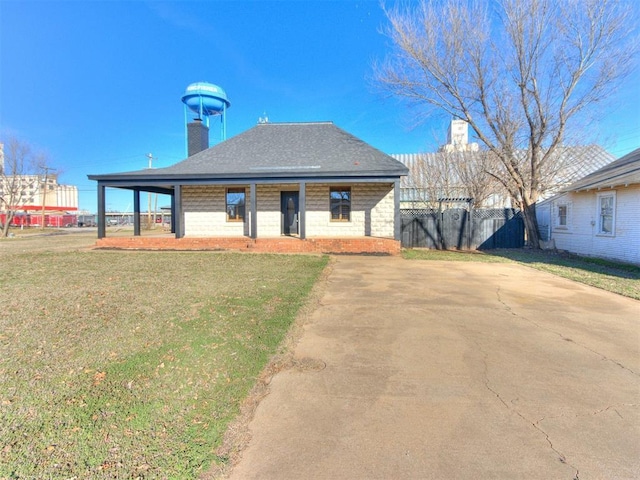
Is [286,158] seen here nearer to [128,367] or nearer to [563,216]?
[563,216]

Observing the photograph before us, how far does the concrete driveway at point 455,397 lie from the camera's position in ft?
6.82

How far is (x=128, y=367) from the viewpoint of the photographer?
3236 mm

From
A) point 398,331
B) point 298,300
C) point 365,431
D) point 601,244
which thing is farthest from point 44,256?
point 601,244

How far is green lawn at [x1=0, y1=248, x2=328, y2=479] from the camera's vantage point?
6.88 feet

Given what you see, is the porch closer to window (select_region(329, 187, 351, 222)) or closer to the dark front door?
the dark front door

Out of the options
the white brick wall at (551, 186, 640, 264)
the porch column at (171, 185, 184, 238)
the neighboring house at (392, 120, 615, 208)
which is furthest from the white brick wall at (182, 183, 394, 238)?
the neighboring house at (392, 120, 615, 208)

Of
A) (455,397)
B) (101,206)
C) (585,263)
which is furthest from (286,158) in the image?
(455,397)

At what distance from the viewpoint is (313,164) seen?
546 inches

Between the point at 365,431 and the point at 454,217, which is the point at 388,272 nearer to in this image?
the point at 365,431

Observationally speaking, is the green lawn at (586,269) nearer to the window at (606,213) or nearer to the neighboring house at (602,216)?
the neighboring house at (602,216)

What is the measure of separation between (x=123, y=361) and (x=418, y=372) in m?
2.92

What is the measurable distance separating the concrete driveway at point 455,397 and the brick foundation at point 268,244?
268 inches

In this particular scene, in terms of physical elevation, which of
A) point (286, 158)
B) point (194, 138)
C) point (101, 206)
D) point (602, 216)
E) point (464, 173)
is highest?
point (194, 138)

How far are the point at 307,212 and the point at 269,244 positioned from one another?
113 inches
